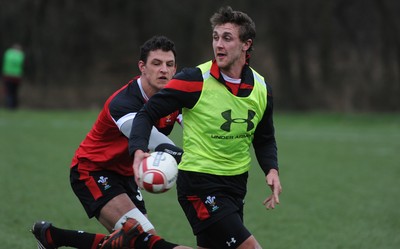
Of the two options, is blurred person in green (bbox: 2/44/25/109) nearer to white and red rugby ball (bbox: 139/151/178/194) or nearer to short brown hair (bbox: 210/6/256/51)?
short brown hair (bbox: 210/6/256/51)

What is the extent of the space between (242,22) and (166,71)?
2.64 ft

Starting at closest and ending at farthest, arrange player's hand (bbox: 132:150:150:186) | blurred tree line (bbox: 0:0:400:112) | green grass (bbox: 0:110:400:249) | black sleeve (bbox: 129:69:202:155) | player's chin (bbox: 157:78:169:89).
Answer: player's hand (bbox: 132:150:150:186) → black sleeve (bbox: 129:69:202:155) → player's chin (bbox: 157:78:169:89) → green grass (bbox: 0:110:400:249) → blurred tree line (bbox: 0:0:400:112)

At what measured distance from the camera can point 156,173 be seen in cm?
429

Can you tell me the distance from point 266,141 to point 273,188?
370 millimetres

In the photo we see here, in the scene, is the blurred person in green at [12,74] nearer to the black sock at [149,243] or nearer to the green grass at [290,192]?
the green grass at [290,192]

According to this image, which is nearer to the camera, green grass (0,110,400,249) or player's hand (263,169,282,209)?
player's hand (263,169,282,209)

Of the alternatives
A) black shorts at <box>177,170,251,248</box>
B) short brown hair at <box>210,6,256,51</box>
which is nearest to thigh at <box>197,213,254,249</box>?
black shorts at <box>177,170,251,248</box>

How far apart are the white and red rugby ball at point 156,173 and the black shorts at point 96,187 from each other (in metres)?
0.96

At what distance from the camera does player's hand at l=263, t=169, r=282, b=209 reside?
4703 millimetres

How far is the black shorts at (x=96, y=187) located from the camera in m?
5.21

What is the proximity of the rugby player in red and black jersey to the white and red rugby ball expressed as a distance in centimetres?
59

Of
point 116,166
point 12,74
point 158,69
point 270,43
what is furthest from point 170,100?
point 270,43

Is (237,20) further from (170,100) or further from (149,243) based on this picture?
(149,243)

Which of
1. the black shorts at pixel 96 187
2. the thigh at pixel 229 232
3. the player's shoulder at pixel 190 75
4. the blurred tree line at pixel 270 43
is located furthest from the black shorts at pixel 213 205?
the blurred tree line at pixel 270 43
